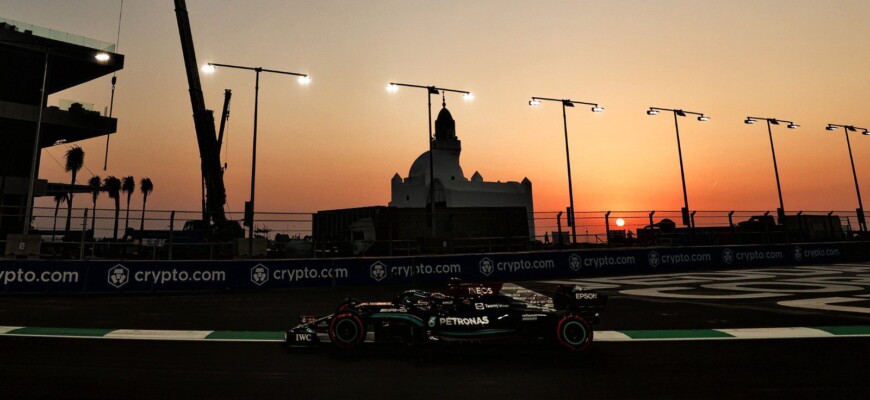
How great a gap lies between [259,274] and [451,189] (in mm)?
52909

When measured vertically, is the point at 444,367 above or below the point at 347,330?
below

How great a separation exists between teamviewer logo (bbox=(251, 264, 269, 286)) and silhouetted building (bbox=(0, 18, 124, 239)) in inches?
1261

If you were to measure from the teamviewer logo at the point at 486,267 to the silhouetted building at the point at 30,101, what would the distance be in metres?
36.9

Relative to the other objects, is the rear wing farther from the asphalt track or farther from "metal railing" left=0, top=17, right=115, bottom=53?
"metal railing" left=0, top=17, right=115, bottom=53

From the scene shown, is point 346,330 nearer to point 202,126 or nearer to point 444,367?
point 444,367

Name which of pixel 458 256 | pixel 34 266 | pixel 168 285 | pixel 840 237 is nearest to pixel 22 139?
pixel 34 266

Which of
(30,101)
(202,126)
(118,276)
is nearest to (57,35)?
(30,101)

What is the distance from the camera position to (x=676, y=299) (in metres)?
10.6

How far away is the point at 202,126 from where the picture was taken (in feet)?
82.3

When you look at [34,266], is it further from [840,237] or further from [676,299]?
[840,237]

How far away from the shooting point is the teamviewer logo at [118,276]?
43.2 ft

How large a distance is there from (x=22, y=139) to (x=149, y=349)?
153 feet

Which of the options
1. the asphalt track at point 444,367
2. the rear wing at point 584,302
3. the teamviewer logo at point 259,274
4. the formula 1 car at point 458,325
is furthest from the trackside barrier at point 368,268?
the rear wing at point 584,302

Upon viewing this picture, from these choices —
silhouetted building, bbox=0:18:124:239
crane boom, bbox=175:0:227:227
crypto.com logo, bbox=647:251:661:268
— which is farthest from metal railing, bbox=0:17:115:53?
crypto.com logo, bbox=647:251:661:268
